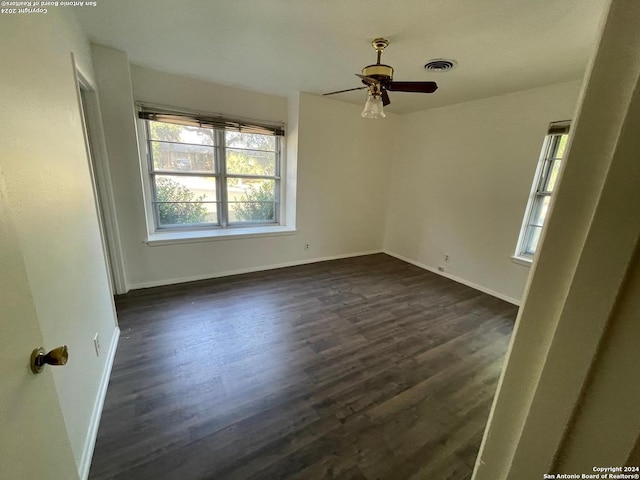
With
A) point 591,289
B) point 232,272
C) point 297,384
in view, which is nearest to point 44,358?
point 591,289

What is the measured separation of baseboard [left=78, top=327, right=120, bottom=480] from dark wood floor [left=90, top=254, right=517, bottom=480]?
0.04 m

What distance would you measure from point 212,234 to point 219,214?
0.40 metres

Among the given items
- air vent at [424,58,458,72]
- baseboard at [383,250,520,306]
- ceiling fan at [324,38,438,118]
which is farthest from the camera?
baseboard at [383,250,520,306]

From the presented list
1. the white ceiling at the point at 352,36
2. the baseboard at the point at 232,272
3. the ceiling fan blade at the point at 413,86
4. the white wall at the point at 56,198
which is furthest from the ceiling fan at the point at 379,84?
the baseboard at the point at 232,272

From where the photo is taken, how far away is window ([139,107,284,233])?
3297mm

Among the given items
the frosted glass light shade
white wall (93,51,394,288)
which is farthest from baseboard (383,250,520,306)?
the frosted glass light shade

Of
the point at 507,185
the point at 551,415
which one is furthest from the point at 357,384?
the point at 507,185

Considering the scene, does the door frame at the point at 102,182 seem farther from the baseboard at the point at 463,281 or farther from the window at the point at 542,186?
the window at the point at 542,186

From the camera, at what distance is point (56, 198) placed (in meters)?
1.30

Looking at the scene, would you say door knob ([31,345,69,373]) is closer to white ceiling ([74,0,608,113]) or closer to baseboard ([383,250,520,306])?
white ceiling ([74,0,608,113])

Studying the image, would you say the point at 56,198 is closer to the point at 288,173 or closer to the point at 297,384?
the point at 297,384

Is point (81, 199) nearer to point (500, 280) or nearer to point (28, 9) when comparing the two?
point (28, 9)

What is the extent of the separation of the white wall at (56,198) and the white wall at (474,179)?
4.06 metres

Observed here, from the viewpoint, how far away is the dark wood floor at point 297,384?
1422 mm
